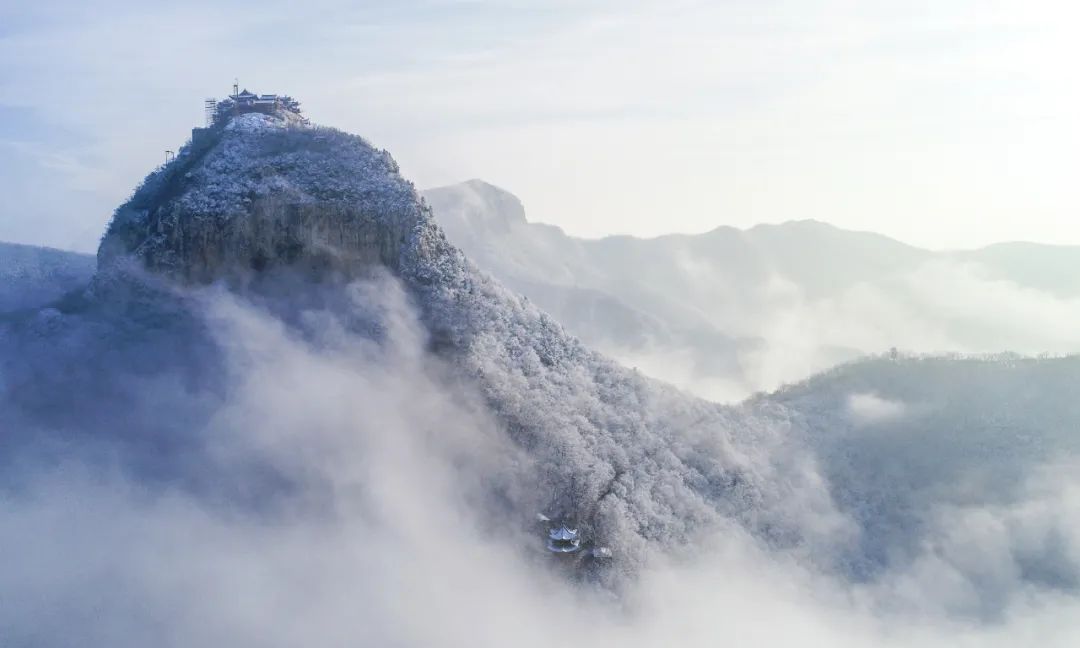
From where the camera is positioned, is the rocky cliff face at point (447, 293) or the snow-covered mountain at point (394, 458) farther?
the rocky cliff face at point (447, 293)

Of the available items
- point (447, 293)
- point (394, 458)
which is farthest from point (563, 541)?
point (447, 293)

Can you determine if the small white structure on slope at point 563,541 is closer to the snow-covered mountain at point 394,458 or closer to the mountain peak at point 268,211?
the snow-covered mountain at point 394,458

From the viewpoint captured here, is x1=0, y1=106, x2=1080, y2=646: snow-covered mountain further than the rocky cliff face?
No

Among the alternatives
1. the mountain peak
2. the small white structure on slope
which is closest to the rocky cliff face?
the mountain peak

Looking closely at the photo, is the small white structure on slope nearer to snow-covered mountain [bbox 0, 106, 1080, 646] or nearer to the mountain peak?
snow-covered mountain [bbox 0, 106, 1080, 646]

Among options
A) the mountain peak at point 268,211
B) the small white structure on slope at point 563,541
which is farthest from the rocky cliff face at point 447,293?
the small white structure on slope at point 563,541

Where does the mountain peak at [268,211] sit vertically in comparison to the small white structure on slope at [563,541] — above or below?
above

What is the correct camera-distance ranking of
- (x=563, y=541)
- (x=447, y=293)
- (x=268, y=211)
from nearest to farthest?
(x=563, y=541)
(x=268, y=211)
(x=447, y=293)

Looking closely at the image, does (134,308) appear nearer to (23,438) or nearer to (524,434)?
(23,438)

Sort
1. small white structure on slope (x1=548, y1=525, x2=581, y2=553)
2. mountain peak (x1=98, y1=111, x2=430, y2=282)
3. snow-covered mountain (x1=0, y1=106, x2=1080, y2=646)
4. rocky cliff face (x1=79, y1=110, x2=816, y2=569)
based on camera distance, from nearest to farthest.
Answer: snow-covered mountain (x1=0, y1=106, x2=1080, y2=646) < small white structure on slope (x1=548, y1=525, x2=581, y2=553) < rocky cliff face (x1=79, y1=110, x2=816, y2=569) < mountain peak (x1=98, y1=111, x2=430, y2=282)

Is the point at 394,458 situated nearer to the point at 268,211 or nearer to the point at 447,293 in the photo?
the point at 447,293
